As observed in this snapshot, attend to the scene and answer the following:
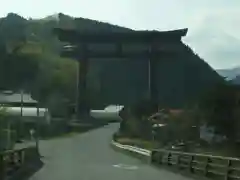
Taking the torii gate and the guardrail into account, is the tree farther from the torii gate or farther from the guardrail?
the torii gate

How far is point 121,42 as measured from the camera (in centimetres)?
6788

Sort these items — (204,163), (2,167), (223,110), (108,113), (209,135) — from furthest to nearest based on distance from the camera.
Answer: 1. (108,113)
2. (209,135)
3. (223,110)
4. (204,163)
5. (2,167)

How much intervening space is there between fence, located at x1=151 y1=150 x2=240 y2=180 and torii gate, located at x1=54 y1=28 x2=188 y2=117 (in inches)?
1548

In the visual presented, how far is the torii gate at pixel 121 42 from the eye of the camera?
6694cm

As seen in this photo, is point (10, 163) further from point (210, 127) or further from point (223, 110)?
point (210, 127)

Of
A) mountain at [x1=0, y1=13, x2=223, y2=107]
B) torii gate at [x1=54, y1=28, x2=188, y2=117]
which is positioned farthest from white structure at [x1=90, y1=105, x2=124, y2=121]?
torii gate at [x1=54, y1=28, x2=188, y2=117]

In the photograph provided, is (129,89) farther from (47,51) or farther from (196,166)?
(196,166)

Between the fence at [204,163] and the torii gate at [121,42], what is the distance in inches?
1548

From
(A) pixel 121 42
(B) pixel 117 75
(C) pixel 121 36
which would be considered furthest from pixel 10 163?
(B) pixel 117 75

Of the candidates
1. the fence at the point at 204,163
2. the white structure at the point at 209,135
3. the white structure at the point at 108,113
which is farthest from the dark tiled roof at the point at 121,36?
the fence at the point at 204,163

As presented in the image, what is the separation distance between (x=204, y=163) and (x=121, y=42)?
48494 mm

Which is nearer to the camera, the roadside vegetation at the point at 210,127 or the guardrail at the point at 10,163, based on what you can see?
the guardrail at the point at 10,163

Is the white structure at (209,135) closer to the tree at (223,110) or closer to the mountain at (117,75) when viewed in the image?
the tree at (223,110)

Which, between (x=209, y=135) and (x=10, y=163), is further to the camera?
(x=209, y=135)
